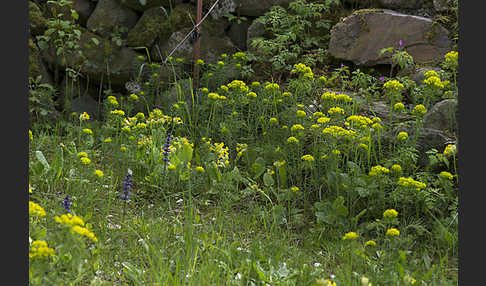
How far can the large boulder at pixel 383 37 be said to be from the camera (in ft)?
14.9

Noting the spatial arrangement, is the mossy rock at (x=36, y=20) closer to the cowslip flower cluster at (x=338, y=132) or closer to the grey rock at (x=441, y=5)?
the cowslip flower cluster at (x=338, y=132)

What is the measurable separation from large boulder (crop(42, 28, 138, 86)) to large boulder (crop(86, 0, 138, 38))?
8 cm

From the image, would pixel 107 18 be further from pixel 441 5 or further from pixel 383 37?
pixel 441 5

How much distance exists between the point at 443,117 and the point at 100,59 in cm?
342

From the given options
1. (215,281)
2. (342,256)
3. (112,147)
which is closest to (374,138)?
(342,256)

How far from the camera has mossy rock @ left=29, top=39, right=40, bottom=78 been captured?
15.8ft

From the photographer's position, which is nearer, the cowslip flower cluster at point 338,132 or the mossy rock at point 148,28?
the cowslip flower cluster at point 338,132

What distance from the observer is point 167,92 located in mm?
4754

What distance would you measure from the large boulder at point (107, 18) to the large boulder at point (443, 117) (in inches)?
127

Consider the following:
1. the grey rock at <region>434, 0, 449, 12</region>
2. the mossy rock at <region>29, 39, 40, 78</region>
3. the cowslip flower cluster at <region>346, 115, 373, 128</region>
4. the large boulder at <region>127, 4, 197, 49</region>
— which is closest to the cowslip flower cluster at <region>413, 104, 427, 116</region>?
the cowslip flower cluster at <region>346, 115, 373, 128</region>

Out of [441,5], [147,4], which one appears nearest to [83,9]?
[147,4]

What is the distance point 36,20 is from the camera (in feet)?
16.3

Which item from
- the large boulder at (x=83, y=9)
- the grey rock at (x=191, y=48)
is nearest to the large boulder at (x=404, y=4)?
the grey rock at (x=191, y=48)

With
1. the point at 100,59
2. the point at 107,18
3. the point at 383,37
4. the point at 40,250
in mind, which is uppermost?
the point at 383,37
